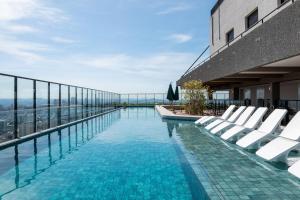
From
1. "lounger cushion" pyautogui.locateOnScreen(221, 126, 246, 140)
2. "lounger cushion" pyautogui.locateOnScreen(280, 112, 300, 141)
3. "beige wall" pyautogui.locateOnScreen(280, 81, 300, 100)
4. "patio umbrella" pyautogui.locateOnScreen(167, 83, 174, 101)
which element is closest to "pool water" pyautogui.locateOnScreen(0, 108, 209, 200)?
"lounger cushion" pyautogui.locateOnScreen(221, 126, 246, 140)

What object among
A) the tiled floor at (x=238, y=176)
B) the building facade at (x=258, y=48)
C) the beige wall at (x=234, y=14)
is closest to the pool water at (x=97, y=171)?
the tiled floor at (x=238, y=176)

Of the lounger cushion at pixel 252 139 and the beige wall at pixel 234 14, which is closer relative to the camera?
the lounger cushion at pixel 252 139

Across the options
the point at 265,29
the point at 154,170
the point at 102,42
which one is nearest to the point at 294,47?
the point at 265,29

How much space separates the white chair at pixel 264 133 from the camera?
22.6ft

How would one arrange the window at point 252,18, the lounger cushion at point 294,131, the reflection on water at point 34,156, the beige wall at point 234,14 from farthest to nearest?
the window at point 252,18, the beige wall at point 234,14, the lounger cushion at point 294,131, the reflection on water at point 34,156

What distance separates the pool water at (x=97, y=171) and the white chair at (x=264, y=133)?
145 centimetres

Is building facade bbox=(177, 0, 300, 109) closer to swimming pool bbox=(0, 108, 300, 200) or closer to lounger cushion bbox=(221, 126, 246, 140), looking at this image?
lounger cushion bbox=(221, 126, 246, 140)

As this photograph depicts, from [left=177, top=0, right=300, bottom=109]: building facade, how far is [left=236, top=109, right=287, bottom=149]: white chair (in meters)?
1.38

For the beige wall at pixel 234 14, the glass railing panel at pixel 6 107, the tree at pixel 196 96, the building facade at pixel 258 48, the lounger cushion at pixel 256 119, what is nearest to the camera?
the building facade at pixel 258 48

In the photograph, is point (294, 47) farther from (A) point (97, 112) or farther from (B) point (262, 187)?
(A) point (97, 112)

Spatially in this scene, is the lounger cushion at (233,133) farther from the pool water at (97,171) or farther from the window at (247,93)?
the window at (247,93)

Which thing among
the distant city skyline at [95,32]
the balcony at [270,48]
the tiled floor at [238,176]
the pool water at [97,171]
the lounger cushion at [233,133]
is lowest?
the pool water at [97,171]

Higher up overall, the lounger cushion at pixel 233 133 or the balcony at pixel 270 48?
the balcony at pixel 270 48

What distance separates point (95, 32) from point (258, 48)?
10154 millimetres
